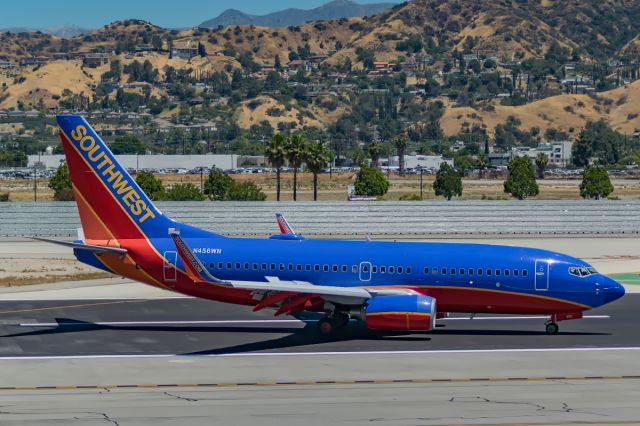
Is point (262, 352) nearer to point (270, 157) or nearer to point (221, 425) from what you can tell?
point (221, 425)

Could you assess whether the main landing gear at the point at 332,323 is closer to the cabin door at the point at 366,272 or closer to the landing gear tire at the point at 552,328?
the cabin door at the point at 366,272

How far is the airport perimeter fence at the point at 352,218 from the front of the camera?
96.4 metres

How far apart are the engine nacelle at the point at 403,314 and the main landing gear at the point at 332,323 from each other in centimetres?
228

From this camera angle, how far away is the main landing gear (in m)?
46.8

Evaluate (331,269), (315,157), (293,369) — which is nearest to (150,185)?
(315,157)

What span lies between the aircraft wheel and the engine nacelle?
2.36m

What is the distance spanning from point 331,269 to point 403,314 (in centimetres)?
440

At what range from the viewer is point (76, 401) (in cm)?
3447

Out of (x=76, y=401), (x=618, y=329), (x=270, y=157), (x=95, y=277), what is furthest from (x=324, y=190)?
(x=76, y=401)

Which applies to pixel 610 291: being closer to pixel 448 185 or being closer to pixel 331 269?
pixel 331 269

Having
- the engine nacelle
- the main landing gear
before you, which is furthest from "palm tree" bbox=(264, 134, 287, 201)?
the engine nacelle

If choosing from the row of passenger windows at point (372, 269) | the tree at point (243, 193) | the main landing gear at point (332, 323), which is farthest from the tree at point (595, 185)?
the main landing gear at point (332, 323)

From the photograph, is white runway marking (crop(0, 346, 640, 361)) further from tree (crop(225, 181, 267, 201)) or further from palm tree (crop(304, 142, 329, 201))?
tree (crop(225, 181, 267, 201))

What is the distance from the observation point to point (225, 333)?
48125mm
